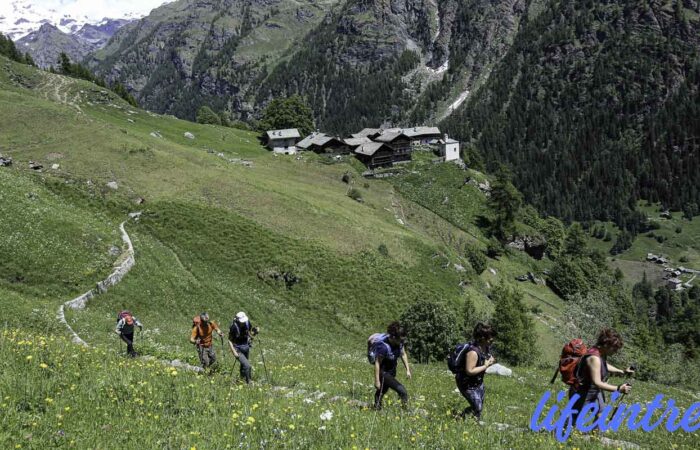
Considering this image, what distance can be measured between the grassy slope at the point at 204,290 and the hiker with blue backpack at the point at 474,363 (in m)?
0.78

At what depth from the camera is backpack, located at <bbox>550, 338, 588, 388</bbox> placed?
1030 centimetres

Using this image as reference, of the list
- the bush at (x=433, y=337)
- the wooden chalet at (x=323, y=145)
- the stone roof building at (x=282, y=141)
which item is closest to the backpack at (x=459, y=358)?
the bush at (x=433, y=337)

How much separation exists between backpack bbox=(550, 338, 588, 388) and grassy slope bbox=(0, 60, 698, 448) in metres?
1.33

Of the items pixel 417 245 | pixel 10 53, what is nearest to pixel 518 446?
pixel 417 245

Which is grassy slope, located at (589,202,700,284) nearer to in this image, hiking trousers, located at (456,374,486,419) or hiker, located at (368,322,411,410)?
hiking trousers, located at (456,374,486,419)

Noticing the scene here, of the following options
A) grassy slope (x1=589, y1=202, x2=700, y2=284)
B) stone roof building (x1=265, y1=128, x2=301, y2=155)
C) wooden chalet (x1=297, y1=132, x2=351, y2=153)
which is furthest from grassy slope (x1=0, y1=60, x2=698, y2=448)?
grassy slope (x1=589, y1=202, x2=700, y2=284)

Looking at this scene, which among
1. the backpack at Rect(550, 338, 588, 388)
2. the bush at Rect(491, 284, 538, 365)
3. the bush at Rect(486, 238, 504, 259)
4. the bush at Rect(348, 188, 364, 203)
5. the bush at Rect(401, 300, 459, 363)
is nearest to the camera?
the backpack at Rect(550, 338, 588, 388)

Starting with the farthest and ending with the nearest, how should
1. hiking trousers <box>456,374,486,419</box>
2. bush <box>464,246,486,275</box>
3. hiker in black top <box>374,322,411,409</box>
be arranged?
bush <box>464,246,486,275</box> → hiker in black top <box>374,322,411,409</box> → hiking trousers <box>456,374,486,419</box>

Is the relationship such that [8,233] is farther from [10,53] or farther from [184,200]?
[10,53]

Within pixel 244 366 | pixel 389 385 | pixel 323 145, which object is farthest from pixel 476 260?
pixel 389 385

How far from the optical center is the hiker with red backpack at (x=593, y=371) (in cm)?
960

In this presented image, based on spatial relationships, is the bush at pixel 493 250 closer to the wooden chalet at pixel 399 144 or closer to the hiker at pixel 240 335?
the wooden chalet at pixel 399 144

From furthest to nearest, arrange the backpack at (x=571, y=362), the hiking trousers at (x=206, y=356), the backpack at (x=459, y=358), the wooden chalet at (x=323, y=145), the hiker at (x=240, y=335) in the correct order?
1. the wooden chalet at (x=323, y=145)
2. the hiking trousers at (x=206, y=356)
3. the hiker at (x=240, y=335)
4. the backpack at (x=459, y=358)
5. the backpack at (x=571, y=362)

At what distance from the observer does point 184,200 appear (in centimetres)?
5272
